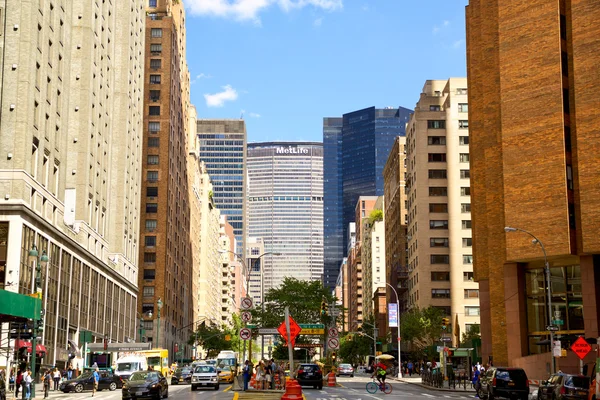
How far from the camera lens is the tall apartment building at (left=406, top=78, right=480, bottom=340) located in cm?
12119

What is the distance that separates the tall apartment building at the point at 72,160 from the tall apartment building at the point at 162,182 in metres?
16.3

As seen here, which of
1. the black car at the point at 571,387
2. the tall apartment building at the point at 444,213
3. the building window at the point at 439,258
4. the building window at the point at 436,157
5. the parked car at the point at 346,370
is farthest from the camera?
the building window at the point at 436,157

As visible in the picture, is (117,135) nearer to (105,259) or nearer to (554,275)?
(105,259)

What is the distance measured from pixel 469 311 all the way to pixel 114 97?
2358 inches

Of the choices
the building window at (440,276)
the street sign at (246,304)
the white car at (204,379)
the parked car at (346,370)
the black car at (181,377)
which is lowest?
the parked car at (346,370)

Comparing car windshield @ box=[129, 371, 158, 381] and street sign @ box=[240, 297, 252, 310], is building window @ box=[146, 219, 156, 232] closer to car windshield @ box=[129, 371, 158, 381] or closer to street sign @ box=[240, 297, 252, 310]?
street sign @ box=[240, 297, 252, 310]

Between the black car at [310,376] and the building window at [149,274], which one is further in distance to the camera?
the building window at [149,274]

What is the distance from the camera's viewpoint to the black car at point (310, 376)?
5747 centimetres

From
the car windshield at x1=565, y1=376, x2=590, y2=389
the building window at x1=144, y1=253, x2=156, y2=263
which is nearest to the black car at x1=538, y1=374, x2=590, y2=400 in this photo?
the car windshield at x1=565, y1=376, x2=590, y2=389

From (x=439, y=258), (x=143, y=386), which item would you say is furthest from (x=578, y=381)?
(x=439, y=258)

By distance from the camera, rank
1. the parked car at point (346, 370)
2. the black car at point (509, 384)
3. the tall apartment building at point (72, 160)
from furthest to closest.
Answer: the parked car at point (346, 370) → the tall apartment building at point (72, 160) → the black car at point (509, 384)

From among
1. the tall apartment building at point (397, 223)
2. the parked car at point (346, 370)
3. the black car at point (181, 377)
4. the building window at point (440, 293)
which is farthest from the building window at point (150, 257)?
the black car at point (181, 377)

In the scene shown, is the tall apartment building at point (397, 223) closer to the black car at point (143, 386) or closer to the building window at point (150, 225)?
the building window at point (150, 225)

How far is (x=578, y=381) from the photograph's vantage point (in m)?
33.6
